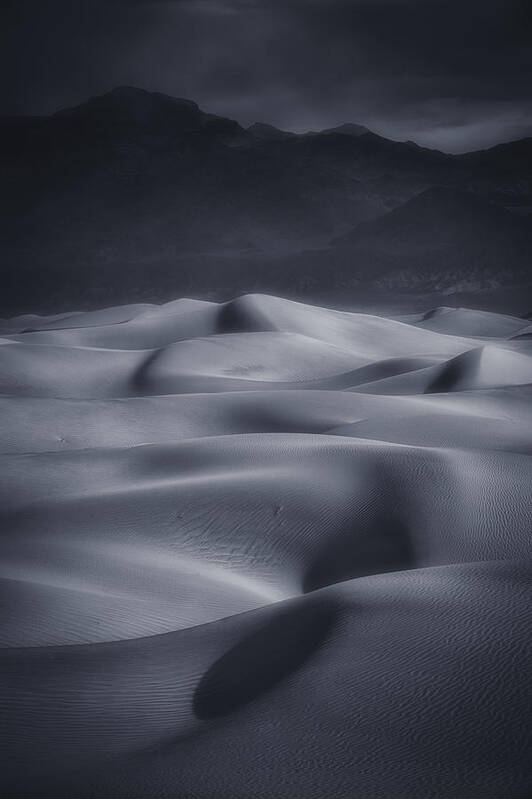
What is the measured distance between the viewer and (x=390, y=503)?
6555mm

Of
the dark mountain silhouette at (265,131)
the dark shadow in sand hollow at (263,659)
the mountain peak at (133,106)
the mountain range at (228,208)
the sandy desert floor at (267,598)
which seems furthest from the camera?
the dark mountain silhouette at (265,131)

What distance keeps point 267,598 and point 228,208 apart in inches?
3871

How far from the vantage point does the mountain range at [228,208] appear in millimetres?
60094

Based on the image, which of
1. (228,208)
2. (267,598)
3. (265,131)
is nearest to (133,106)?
(265,131)

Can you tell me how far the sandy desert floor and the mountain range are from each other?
47.3 m

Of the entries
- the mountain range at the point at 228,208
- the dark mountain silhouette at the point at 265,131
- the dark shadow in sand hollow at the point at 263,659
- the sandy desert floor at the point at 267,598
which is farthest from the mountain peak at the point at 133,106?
the dark shadow in sand hollow at the point at 263,659

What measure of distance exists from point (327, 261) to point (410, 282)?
8587 millimetres

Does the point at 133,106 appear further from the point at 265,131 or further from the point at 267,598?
the point at 267,598

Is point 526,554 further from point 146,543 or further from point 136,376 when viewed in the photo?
point 136,376

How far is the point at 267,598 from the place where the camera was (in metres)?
5.27

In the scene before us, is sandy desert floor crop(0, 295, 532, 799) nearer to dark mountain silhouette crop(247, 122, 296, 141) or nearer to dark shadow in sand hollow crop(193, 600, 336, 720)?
dark shadow in sand hollow crop(193, 600, 336, 720)

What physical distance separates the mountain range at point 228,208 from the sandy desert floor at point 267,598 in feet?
155

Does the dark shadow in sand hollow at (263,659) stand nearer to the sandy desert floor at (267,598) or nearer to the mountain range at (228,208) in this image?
the sandy desert floor at (267,598)

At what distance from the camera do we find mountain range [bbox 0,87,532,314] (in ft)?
197
